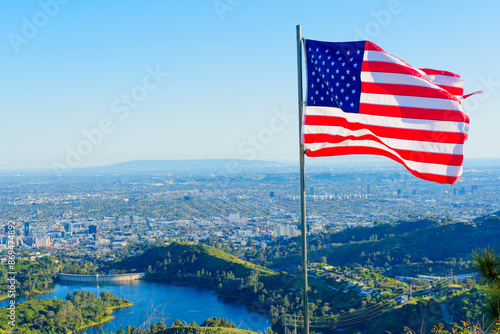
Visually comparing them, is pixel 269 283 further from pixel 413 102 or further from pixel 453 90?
pixel 413 102

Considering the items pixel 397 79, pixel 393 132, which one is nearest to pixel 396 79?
pixel 397 79

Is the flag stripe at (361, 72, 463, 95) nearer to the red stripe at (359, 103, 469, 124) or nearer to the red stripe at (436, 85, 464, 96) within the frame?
the red stripe at (359, 103, 469, 124)

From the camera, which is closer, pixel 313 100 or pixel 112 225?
pixel 313 100

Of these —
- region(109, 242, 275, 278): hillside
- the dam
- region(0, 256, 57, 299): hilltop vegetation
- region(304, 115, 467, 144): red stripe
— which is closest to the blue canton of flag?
region(304, 115, 467, 144): red stripe

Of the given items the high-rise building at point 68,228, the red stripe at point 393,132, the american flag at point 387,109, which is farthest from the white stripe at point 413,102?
the high-rise building at point 68,228

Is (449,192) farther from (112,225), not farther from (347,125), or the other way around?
(347,125)

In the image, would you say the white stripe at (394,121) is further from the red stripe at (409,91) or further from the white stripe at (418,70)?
the white stripe at (418,70)

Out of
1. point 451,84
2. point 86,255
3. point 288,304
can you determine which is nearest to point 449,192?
point 86,255
